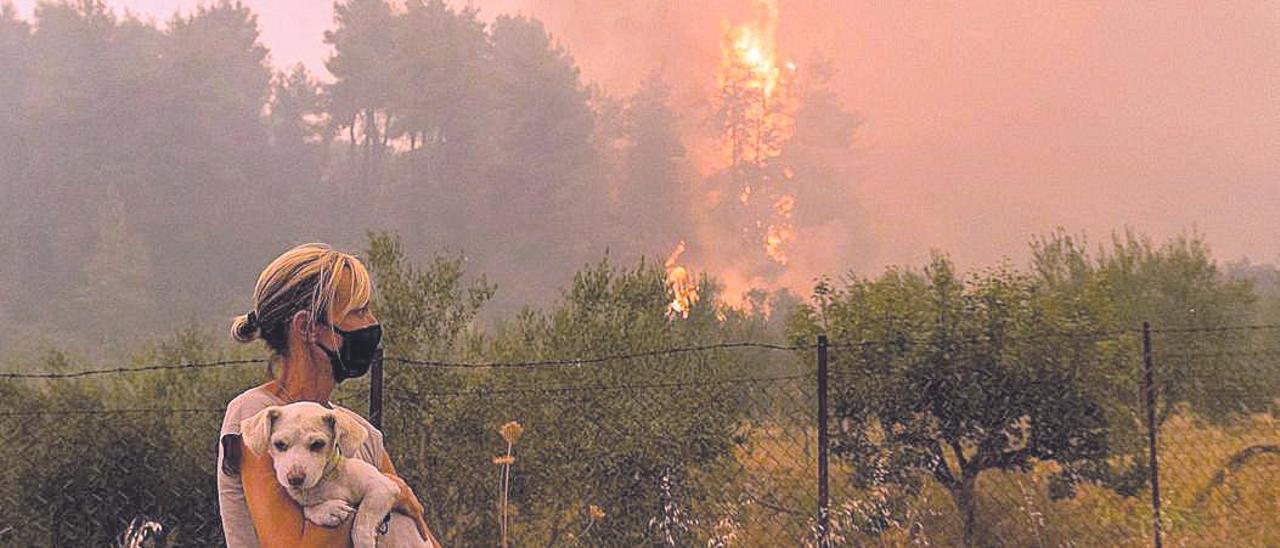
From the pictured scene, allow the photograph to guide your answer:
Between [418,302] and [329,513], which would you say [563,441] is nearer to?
[418,302]

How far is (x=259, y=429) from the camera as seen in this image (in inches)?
90.9

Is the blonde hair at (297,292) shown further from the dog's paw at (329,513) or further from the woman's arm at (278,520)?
the dog's paw at (329,513)

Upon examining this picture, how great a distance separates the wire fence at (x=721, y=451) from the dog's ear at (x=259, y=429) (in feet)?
19.0

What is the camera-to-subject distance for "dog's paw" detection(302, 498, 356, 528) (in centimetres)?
227

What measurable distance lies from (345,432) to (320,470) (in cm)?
17

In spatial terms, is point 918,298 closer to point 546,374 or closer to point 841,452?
point 841,452

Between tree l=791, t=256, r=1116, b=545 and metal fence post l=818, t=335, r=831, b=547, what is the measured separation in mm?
2311

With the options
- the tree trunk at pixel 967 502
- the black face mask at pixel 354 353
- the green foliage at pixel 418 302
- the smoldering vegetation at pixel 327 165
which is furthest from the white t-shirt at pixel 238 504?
the smoldering vegetation at pixel 327 165

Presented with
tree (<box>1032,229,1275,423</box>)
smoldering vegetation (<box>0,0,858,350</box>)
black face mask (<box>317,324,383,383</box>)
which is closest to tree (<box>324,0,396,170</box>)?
smoldering vegetation (<box>0,0,858,350</box>)

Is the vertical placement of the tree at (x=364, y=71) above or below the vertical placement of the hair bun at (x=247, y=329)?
above

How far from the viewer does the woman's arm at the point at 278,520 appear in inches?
89.4

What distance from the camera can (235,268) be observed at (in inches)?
3369

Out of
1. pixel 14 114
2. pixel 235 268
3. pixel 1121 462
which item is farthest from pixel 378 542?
pixel 14 114

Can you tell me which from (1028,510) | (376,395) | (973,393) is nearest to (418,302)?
(376,395)
